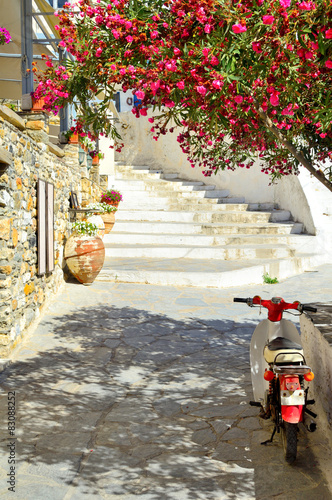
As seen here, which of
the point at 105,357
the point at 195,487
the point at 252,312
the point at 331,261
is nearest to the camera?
the point at 195,487

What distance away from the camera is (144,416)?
12.5 feet

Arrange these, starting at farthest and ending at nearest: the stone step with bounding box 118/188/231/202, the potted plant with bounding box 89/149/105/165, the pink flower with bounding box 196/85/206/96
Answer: the stone step with bounding box 118/188/231/202
the potted plant with bounding box 89/149/105/165
the pink flower with bounding box 196/85/206/96

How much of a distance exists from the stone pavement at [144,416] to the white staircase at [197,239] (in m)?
1.94

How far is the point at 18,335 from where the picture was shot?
533cm

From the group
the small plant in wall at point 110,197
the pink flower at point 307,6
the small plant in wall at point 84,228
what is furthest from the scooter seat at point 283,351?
the small plant in wall at point 110,197

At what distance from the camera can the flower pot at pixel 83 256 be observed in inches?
320

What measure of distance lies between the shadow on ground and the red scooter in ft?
0.84

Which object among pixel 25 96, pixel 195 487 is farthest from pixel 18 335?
pixel 25 96

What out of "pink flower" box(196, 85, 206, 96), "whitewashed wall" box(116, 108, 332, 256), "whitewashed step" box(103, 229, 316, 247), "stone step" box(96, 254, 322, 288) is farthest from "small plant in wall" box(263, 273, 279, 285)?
"pink flower" box(196, 85, 206, 96)

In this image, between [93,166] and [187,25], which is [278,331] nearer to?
[187,25]

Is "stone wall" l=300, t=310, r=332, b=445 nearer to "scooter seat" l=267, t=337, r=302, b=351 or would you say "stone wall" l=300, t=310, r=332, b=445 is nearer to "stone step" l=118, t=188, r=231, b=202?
"scooter seat" l=267, t=337, r=302, b=351

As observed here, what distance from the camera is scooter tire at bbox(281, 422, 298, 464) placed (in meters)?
2.95

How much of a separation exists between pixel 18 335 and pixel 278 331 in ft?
10.5

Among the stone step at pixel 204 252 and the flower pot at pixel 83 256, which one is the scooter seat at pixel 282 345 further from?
the stone step at pixel 204 252
